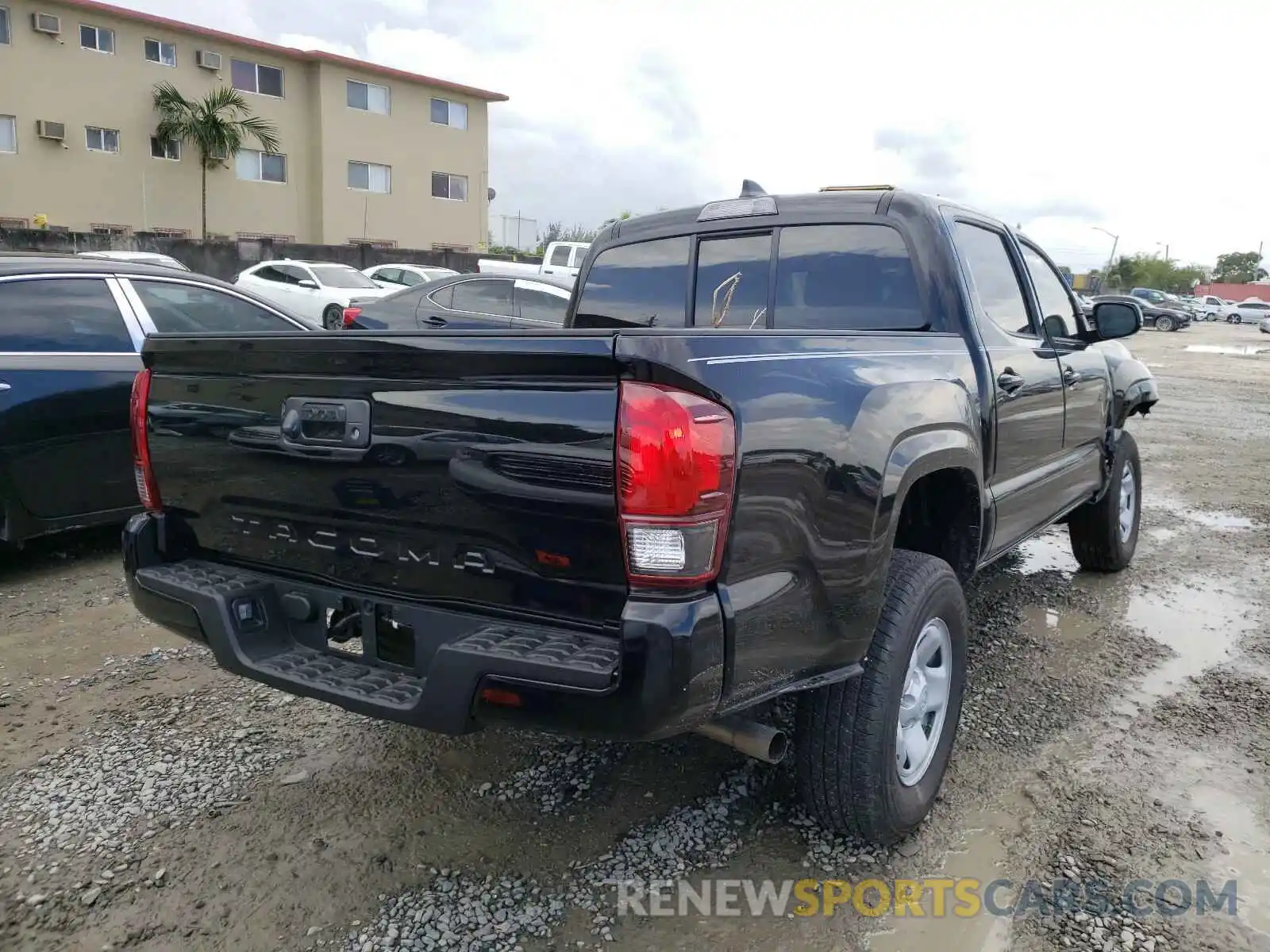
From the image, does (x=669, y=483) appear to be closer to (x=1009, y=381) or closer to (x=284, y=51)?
(x=1009, y=381)

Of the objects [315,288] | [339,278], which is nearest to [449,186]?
[339,278]

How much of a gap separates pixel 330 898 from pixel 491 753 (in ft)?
2.79

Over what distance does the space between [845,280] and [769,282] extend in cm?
30

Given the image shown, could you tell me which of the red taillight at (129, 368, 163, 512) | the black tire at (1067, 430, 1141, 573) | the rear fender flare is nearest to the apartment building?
the red taillight at (129, 368, 163, 512)

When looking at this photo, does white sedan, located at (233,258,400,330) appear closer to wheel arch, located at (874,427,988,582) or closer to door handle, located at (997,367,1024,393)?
door handle, located at (997,367,1024,393)

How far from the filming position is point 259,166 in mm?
30875

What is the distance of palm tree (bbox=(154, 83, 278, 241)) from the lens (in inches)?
1110

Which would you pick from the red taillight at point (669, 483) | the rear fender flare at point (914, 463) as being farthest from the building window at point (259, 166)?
the red taillight at point (669, 483)

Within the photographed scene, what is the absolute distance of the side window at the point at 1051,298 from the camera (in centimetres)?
409

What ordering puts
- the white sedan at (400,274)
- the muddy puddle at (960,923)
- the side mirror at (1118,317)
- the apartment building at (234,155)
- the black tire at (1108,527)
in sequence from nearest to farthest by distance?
1. the muddy puddle at (960,923)
2. the side mirror at (1118,317)
3. the black tire at (1108,527)
4. the white sedan at (400,274)
5. the apartment building at (234,155)

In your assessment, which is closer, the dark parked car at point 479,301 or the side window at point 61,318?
the side window at point 61,318

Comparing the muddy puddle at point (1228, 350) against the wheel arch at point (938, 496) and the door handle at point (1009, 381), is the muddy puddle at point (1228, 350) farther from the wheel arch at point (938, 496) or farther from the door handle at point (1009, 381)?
the wheel arch at point (938, 496)

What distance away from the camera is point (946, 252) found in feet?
11.1

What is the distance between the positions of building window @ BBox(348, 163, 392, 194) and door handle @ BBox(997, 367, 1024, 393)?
32.3 metres
